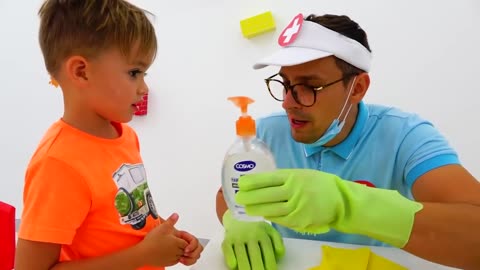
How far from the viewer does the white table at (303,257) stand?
79cm

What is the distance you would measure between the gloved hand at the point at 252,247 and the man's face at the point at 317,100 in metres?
0.27

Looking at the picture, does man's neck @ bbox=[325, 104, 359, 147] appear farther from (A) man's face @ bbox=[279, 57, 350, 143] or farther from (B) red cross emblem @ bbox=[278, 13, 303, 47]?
(B) red cross emblem @ bbox=[278, 13, 303, 47]

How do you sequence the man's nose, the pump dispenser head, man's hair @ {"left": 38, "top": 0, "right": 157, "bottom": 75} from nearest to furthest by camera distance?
the pump dispenser head < man's hair @ {"left": 38, "top": 0, "right": 157, "bottom": 75} < the man's nose

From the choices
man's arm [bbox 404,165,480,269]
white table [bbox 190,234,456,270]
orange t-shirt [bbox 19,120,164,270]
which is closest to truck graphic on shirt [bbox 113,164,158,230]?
orange t-shirt [bbox 19,120,164,270]

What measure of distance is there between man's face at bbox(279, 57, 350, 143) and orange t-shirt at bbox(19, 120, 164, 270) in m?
0.38

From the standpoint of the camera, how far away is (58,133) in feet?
2.55

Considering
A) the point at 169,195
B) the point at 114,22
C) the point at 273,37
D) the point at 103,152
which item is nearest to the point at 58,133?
the point at 103,152

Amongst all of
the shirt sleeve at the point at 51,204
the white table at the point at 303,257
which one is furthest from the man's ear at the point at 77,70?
the white table at the point at 303,257

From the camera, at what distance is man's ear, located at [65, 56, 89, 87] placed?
0.79 metres

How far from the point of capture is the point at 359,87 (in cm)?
107

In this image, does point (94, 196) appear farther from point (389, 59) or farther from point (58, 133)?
point (389, 59)

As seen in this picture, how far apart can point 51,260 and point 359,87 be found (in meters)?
0.79

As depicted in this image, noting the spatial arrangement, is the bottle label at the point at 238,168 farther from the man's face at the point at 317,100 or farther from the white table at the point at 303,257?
the man's face at the point at 317,100

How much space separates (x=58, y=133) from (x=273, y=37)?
1.27 meters
